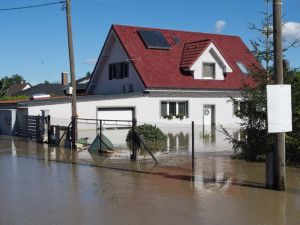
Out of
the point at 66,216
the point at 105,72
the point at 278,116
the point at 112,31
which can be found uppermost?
the point at 112,31

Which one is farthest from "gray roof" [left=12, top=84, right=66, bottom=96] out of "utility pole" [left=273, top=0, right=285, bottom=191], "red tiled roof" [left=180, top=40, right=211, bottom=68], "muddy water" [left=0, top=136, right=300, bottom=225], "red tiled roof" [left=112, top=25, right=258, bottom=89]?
"utility pole" [left=273, top=0, right=285, bottom=191]

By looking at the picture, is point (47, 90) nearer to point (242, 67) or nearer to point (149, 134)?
point (242, 67)

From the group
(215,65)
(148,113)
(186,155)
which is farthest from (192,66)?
(186,155)

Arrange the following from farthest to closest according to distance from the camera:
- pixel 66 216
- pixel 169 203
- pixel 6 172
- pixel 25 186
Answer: pixel 6 172 < pixel 25 186 < pixel 169 203 < pixel 66 216

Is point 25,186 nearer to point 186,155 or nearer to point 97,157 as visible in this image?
point 97,157

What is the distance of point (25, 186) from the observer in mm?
10039

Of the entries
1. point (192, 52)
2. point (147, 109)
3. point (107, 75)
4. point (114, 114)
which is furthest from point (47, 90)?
point (114, 114)

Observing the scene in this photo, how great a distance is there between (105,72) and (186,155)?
61.9ft

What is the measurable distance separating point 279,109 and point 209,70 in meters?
22.6

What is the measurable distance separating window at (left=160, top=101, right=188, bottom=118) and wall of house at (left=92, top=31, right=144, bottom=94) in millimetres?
2188

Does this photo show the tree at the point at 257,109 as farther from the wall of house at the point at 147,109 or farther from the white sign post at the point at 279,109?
the wall of house at the point at 147,109

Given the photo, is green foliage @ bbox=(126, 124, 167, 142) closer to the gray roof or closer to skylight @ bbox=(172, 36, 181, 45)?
skylight @ bbox=(172, 36, 181, 45)

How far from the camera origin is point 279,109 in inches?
357

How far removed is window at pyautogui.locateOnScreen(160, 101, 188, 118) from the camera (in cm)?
2920
